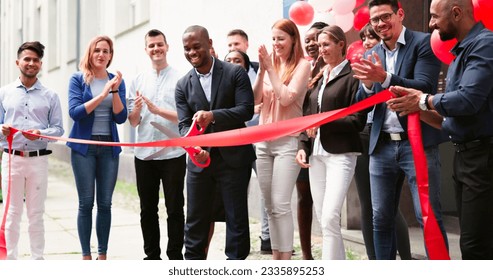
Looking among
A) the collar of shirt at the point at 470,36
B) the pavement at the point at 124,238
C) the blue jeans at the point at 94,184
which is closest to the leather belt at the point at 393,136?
the collar of shirt at the point at 470,36

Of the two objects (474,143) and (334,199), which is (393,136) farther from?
(474,143)

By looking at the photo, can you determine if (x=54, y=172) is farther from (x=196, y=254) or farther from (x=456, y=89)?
(x=456, y=89)

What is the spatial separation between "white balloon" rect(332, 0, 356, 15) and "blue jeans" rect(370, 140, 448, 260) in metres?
1.65

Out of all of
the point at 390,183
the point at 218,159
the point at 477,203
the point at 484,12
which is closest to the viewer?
the point at 477,203

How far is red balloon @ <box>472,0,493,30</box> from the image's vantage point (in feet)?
10.7

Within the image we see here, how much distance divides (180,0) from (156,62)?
214 inches

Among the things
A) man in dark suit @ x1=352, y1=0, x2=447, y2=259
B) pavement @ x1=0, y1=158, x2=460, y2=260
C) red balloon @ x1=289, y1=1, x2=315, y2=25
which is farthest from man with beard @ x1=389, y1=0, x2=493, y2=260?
red balloon @ x1=289, y1=1, x2=315, y2=25

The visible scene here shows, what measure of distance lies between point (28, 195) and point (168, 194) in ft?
3.38

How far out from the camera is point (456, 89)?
329 cm

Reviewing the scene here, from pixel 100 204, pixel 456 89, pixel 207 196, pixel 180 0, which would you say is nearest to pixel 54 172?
pixel 180 0

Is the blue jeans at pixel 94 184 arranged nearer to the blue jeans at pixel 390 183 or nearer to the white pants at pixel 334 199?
the white pants at pixel 334 199

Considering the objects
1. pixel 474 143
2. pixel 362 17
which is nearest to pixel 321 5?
pixel 362 17

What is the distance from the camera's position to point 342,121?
4.28 meters

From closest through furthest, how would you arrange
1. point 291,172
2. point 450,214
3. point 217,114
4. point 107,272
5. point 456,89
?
point 456,89, point 107,272, point 217,114, point 291,172, point 450,214
